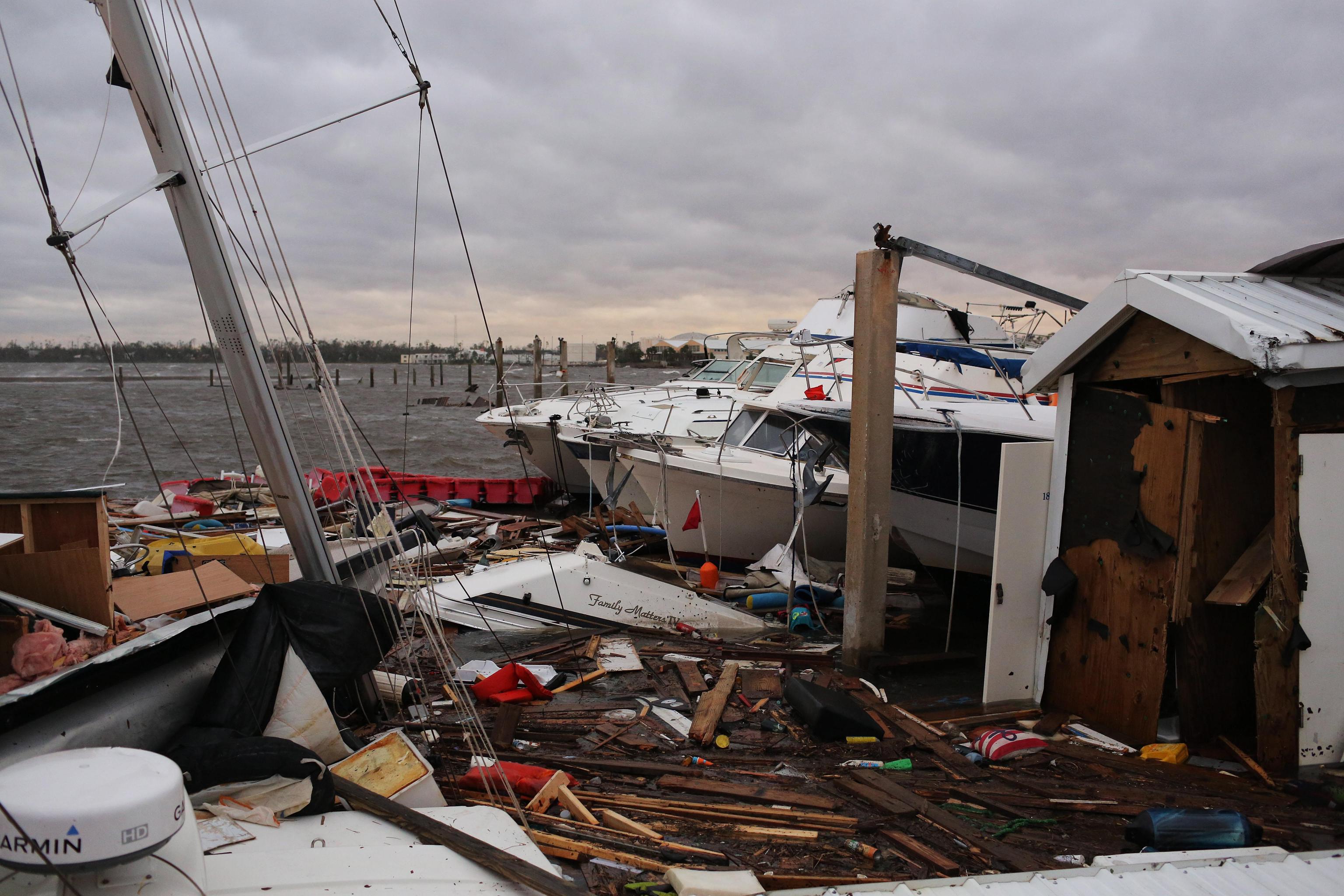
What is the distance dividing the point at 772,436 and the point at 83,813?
11.2 m

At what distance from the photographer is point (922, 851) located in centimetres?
429

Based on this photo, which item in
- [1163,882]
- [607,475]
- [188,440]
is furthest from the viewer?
[188,440]

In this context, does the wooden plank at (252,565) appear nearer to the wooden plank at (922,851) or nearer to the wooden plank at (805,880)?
the wooden plank at (805,880)

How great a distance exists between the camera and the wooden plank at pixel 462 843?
3.17 metres

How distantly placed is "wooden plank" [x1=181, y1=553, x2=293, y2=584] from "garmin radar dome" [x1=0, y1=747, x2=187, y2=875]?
342cm

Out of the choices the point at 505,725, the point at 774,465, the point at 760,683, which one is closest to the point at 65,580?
the point at 505,725

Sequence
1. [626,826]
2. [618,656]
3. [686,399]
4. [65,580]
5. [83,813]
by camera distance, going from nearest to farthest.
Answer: [83,813]
[65,580]
[626,826]
[618,656]
[686,399]

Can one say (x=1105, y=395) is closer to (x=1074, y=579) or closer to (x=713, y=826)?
(x=1074, y=579)

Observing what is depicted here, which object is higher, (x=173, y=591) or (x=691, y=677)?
(x=173, y=591)

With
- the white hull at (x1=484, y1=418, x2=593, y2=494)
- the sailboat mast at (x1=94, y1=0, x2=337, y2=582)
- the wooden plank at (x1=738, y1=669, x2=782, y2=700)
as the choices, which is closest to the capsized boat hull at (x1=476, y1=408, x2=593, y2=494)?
the white hull at (x1=484, y1=418, x2=593, y2=494)

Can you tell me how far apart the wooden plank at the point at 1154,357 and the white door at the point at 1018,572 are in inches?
27.4

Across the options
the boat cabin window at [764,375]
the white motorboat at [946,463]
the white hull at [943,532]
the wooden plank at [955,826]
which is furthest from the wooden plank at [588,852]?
the boat cabin window at [764,375]

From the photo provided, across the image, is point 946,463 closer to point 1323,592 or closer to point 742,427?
point 742,427

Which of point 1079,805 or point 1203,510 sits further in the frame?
point 1203,510
